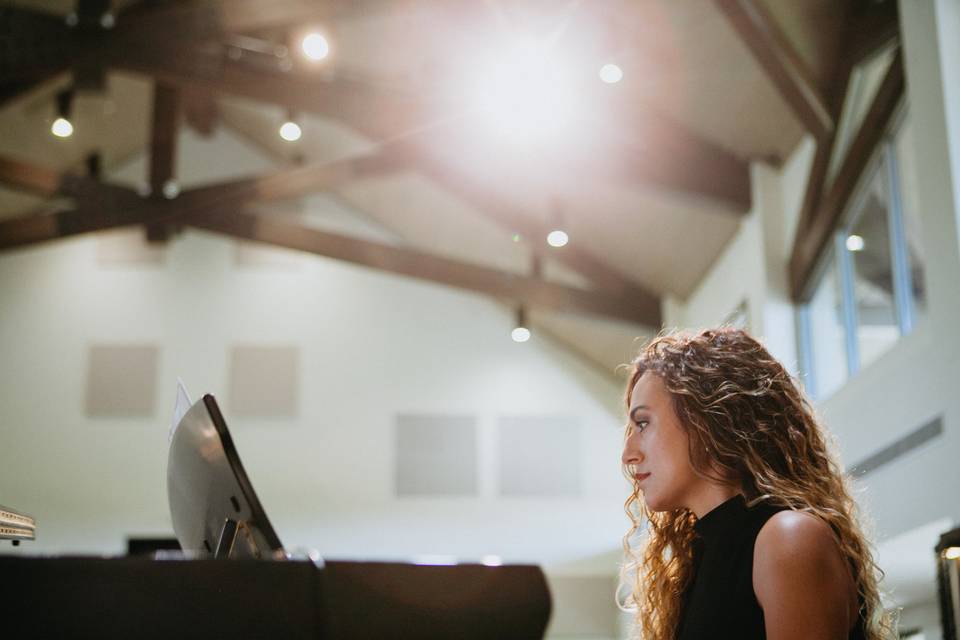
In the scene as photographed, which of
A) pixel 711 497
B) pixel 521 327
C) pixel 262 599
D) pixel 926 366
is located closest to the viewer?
pixel 262 599

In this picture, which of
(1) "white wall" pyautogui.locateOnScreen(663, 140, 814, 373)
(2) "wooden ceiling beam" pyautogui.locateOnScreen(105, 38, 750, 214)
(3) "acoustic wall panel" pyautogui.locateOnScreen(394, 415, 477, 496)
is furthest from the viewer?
(3) "acoustic wall panel" pyautogui.locateOnScreen(394, 415, 477, 496)

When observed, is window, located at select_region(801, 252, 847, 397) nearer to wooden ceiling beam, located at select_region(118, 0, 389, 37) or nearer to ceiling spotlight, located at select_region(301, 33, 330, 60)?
wooden ceiling beam, located at select_region(118, 0, 389, 37)

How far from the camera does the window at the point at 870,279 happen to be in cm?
625

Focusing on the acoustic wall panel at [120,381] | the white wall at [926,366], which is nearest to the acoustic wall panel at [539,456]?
the acoustic wall panel at [120,381]

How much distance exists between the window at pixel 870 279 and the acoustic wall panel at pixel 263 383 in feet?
20.0

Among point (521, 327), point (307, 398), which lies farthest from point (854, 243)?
point (307, 398)

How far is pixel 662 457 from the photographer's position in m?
1.94

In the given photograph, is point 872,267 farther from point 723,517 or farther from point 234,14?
point 723,517

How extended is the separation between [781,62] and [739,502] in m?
5.31

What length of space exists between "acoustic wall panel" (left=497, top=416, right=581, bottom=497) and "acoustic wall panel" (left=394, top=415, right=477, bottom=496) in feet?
1.18

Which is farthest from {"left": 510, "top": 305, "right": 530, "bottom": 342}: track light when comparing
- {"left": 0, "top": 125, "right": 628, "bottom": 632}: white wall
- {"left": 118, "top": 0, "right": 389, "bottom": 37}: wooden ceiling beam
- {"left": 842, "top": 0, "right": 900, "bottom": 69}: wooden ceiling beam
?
{"left": 842, "top": 0, "right": 900, "bottom": 69}: wooden ceiling beam

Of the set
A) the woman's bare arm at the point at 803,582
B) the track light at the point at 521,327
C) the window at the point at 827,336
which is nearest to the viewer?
the woman's bare arm at the point at 803,582

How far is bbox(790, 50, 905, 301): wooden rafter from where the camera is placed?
623cm

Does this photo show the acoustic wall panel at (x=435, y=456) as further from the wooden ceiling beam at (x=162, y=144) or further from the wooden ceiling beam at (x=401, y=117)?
the wooden ceiling beam at (x=401, y=117)
